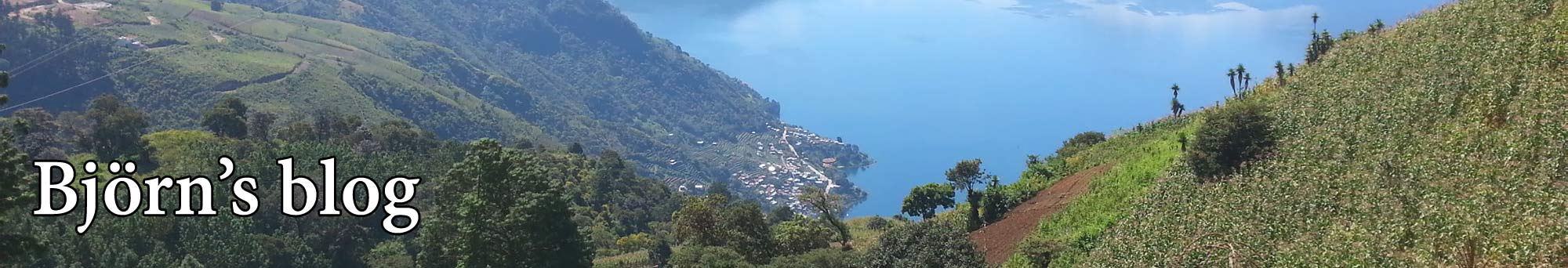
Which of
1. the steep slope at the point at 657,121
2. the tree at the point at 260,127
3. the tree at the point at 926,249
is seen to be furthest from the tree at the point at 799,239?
the steep slope at the point at 657,121

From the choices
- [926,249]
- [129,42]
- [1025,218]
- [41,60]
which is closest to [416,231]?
[1025,218]

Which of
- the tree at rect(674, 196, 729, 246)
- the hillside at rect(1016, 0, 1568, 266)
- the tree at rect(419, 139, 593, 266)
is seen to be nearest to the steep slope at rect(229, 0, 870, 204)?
the tree at rect(674, 196, 729, 246)

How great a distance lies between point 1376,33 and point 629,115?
160904 mm

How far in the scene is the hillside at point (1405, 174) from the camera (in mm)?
13930

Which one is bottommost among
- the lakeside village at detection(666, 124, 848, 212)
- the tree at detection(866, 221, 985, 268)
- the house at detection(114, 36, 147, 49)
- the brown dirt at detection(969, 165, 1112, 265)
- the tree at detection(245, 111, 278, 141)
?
the tree at detection(866, 221, 985, 268)

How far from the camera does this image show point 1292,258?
14789mm

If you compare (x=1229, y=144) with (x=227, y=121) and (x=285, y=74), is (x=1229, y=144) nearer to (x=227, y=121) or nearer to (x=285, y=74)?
(x=227, y=121)

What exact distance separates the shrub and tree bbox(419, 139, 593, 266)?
13.7 metres

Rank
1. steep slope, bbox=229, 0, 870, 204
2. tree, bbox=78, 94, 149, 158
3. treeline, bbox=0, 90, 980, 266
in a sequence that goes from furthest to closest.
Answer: steep slope, bbox=229, 0, 870, 204
tree, bbox=78, 94, 149, 158
treeline, bbox=0, 90, 980, 266

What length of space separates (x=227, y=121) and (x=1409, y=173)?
183 feet

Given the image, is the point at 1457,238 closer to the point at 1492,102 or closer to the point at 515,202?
the point at 1492,102

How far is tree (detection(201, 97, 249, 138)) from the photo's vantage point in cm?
5716

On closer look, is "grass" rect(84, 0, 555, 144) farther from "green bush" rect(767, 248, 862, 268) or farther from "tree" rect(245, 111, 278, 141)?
"green bush" rect(767, 248, 862, 268)

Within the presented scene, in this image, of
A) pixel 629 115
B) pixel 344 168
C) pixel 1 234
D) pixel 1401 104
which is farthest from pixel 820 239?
A: pixel 629 115
